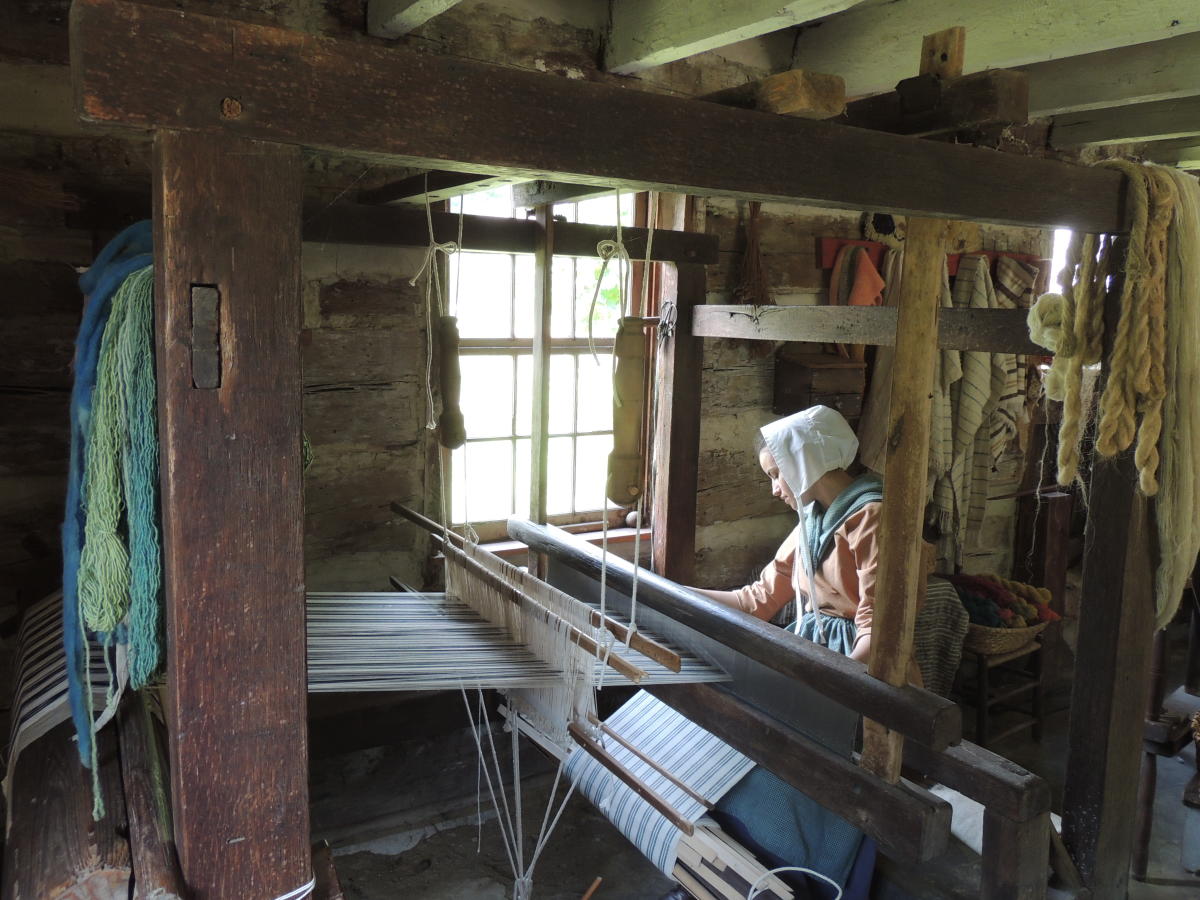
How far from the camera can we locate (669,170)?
1193 mm

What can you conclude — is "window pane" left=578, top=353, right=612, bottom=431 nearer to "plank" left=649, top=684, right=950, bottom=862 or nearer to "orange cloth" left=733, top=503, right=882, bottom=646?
"orange cloth" left=733, top=503, right=882, bottom=646

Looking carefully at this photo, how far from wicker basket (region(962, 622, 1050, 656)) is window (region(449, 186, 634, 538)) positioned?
1630 mm

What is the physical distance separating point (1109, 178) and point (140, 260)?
70.3 inches

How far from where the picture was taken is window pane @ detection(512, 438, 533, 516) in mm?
3451

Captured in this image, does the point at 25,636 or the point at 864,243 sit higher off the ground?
the point at 864,243

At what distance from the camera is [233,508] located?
0.95 meters

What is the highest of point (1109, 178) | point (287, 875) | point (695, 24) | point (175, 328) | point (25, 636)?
point (695, 24)

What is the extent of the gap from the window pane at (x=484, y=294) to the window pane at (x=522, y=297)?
1.0 inches

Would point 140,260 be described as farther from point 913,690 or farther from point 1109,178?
point 1109,178

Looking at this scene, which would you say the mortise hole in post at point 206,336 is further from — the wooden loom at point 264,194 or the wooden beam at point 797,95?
the wooden beam at point 797,95

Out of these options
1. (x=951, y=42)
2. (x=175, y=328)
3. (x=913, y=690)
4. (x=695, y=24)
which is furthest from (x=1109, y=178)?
(x=175, y=328)

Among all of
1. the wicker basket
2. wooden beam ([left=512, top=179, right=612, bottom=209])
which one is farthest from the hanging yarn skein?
the wicker basket

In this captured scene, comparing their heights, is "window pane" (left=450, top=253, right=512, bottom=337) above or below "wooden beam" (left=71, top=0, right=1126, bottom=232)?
below

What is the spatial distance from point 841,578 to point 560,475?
4.42ft
